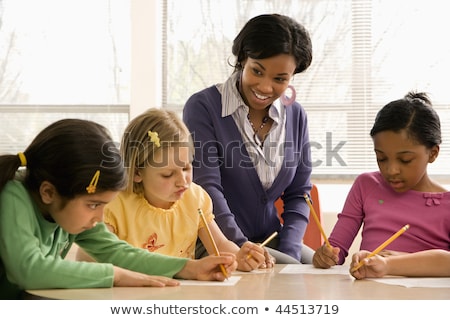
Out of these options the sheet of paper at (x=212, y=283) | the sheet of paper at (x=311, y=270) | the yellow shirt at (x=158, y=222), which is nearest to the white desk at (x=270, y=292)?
the sheet of paper at (x=212, y=283)

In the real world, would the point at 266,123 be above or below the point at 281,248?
above

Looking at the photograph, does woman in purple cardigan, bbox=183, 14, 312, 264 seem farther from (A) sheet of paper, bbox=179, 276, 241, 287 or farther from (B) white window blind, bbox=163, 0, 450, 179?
(B) white window blind, bbox=163, 0, 450, 179

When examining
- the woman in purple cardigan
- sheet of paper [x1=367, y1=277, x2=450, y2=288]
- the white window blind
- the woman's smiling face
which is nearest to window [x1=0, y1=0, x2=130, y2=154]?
the white window blind

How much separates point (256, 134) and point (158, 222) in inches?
19.5

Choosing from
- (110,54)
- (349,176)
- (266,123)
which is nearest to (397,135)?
(266,123)

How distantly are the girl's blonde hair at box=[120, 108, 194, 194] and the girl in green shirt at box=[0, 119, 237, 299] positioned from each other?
35 cm

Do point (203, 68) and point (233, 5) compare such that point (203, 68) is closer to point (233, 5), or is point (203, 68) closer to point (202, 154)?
point (233, 5)

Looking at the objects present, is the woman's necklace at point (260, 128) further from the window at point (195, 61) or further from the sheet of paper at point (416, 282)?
the window at point (195, 61)

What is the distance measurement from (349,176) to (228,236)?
1.79 metres

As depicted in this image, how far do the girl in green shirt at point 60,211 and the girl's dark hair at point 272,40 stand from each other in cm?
72

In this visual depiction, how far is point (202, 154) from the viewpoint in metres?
2.10

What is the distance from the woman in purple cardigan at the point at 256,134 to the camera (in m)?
2.05

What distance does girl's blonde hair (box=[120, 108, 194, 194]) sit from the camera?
6.00 feet

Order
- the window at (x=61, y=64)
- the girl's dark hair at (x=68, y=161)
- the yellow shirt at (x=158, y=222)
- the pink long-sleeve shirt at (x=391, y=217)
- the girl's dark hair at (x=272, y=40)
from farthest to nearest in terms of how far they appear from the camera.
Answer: the window at (x=61, y=64) < the girl's dark hair at (x=272, y=40) < the pink long-sleeve shirt at (x=391, y=217) < the yellow shirt at (x=158, y=222) < the girl's dark hair at (x=68, y=161)
